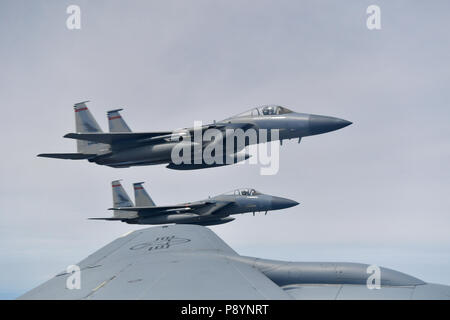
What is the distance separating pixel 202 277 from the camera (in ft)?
15.9

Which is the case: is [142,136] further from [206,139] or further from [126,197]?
[126,197]

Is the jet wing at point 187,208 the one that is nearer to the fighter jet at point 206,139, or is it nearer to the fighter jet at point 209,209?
the fighter jet at point 209,209

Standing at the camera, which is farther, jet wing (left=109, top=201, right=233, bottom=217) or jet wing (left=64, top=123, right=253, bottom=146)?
jet wing (left=109, top=201, right=233, bottom=217)

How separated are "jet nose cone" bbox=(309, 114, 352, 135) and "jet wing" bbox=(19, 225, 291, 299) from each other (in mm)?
16622

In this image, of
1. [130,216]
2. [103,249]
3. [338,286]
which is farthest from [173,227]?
[130,216]

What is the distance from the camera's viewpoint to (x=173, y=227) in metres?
9.65

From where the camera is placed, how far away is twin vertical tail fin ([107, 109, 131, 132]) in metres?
27.2

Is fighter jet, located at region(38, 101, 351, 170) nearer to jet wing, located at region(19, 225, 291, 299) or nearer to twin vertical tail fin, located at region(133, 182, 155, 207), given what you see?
twin vertical tail fin, located at region(133, 182, 155, 207)

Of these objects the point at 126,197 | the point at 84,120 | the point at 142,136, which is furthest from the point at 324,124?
the point at 126,197

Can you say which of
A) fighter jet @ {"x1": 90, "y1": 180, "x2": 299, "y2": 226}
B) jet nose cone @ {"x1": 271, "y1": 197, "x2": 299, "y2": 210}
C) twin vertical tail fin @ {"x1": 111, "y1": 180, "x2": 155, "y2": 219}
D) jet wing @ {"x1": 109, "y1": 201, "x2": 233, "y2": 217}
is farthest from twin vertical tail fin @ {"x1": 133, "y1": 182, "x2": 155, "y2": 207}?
jet nose cone @ {"x1": 271, "y1": 197, "x2": 299, "y2": 210}

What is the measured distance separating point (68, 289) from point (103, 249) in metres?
3.08

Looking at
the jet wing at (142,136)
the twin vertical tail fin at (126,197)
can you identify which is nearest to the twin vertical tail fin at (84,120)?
the jet wing at (142,136)
